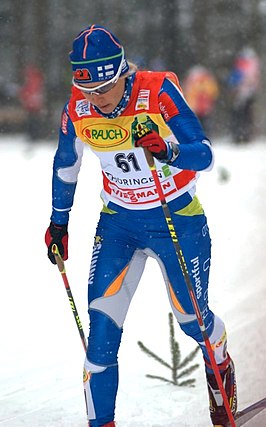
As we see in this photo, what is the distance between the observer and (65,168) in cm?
505

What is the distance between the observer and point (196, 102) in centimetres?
2133

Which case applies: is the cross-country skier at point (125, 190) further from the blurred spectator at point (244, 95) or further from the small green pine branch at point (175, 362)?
the blurred spectator at point (244, 95)

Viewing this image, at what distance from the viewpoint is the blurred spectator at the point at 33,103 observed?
25531 millimetres

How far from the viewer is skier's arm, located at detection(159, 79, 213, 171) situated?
4.55 meters

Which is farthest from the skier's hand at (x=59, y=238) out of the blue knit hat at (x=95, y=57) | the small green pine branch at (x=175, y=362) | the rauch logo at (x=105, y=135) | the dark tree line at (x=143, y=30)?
the dark tree line at (x=143, y=30)

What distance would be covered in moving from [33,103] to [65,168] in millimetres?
22060

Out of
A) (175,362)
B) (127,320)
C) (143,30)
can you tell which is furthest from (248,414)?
(143,30)

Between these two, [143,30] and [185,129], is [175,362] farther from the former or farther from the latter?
[143,30]

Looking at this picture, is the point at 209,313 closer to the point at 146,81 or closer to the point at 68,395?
the point at 146,81

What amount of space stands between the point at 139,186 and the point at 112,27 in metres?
30.4

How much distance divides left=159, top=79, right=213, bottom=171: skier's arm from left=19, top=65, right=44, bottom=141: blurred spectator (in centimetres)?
2043

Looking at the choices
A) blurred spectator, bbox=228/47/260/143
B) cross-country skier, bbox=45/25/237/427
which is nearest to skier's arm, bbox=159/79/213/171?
cross-country skier, bbox=45/25/237/427

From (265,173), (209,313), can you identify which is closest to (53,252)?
(209,313)

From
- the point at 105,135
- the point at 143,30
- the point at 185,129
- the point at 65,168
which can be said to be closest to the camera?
the point at 185,129
